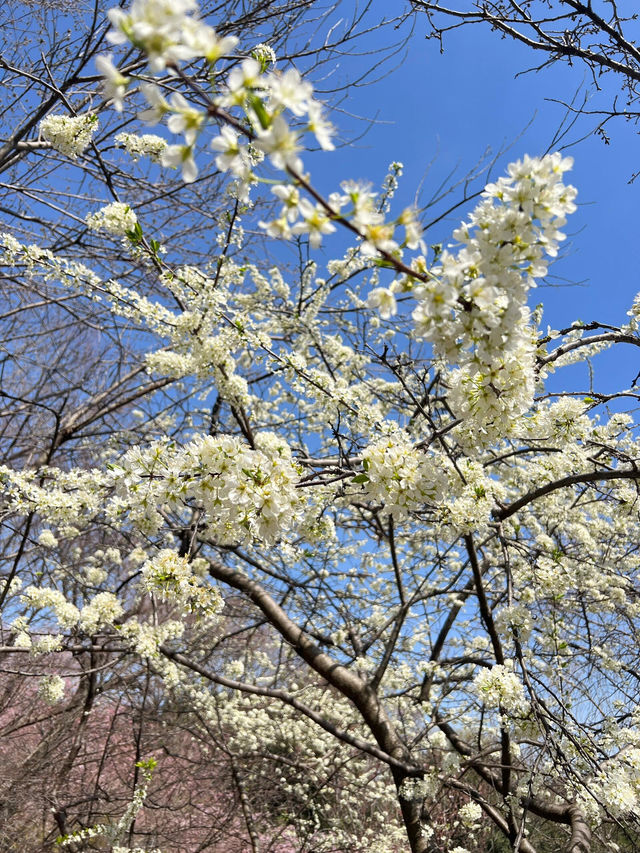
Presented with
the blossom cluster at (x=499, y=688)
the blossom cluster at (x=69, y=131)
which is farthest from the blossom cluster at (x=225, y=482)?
the blossom cluster at (x=69, y=131)

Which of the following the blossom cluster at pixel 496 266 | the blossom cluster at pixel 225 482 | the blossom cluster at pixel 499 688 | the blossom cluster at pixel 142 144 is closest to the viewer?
the blossom cluster at pixel 496 266

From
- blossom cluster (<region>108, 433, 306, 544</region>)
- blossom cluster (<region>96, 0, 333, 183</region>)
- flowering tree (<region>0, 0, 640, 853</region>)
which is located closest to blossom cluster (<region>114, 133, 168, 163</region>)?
flowering tree (<region>0, 0, 640, 853</region>)

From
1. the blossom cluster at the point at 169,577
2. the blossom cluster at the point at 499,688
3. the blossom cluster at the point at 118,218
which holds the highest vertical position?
the blossom cluster at the point at 118,218

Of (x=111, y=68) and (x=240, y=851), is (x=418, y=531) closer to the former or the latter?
(x=240, y=851)

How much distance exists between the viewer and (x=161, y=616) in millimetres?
9297

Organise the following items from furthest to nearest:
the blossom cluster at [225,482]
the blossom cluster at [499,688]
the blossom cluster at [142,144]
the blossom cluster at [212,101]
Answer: the blossom cluster at [142,144] < the blossom cluster at [499,688] < the blossom cluster at [225,482] < the blossom cluster at [212,101]

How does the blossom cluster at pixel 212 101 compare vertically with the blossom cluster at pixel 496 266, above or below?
below

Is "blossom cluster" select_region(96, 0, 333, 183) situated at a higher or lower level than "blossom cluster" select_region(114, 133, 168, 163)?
lower

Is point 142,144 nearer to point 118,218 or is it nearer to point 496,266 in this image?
point 118,218

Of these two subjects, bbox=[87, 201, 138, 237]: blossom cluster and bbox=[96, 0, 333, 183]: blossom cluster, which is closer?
bbox=[96, 0, 333, 183]: blossom cluster

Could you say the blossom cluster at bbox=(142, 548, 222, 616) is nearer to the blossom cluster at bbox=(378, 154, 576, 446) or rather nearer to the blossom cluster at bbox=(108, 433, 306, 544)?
the blossom cluster at bbox=(108, 433, 306, 544)

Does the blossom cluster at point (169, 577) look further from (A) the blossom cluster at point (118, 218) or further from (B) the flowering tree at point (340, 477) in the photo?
(A) the blossom cluster at point (118, 218)

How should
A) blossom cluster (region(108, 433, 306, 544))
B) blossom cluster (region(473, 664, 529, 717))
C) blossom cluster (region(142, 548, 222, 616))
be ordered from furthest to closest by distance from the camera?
blossom cluster (region(473, 664, 529, 717)), blossom cluster (region(142, 548, 222, 616)), blossom cluster (region(108, 433, 306, 544))

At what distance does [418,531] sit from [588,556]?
201 centimetres
